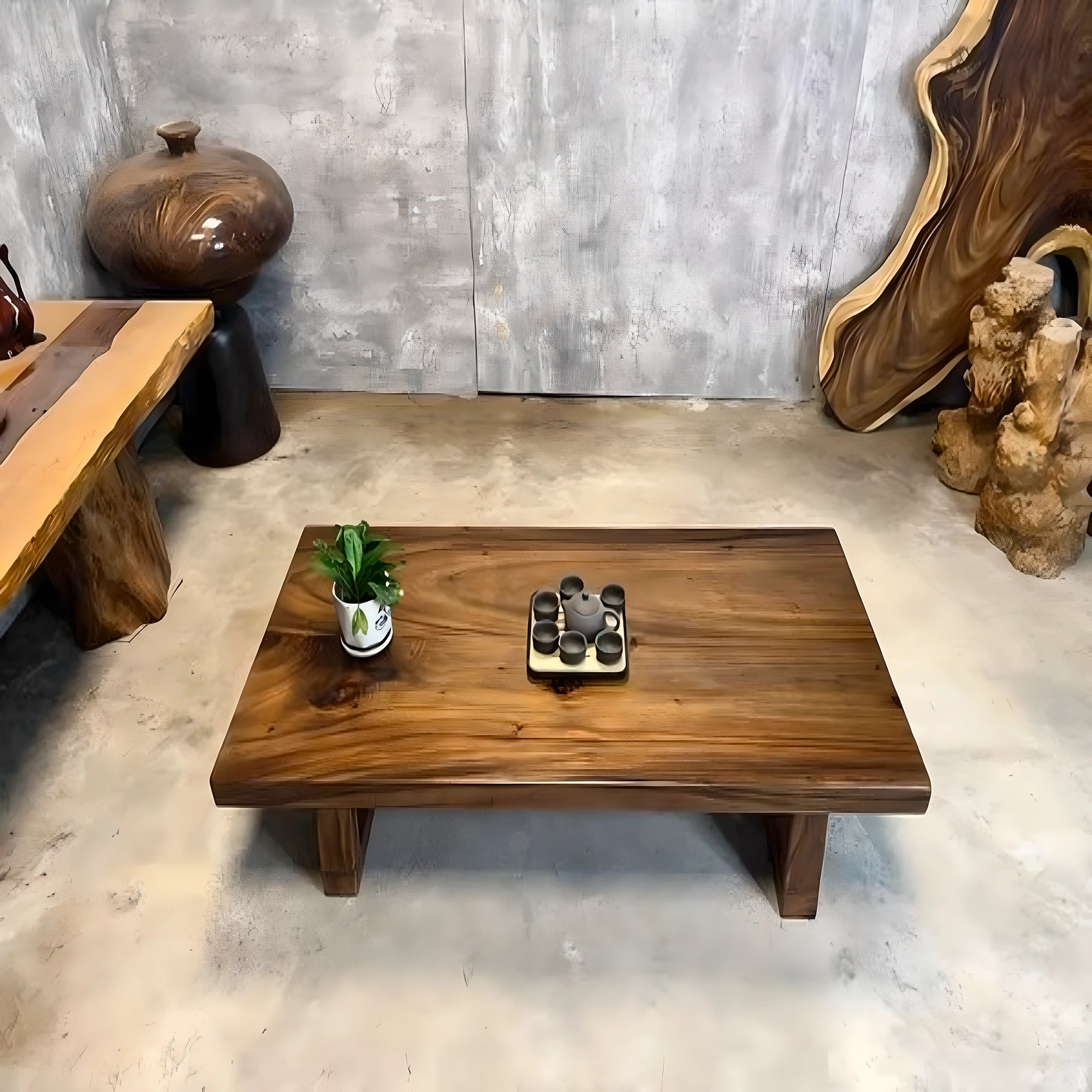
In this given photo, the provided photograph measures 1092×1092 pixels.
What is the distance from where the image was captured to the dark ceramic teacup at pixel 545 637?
63.5 inches

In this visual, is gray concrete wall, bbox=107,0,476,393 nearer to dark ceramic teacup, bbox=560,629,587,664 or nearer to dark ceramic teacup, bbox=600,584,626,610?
dark ceramic teacup, bbox=600,584,626,610

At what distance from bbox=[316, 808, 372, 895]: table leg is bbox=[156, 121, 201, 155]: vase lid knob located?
1770mm

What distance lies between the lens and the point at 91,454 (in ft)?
5.85

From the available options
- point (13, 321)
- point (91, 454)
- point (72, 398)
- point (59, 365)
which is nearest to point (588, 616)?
point (91, 454)

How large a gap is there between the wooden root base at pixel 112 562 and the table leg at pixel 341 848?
852 mm

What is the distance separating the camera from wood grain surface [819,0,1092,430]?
8.43ft

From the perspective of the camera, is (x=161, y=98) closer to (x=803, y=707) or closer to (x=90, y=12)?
(x=90, y=12)

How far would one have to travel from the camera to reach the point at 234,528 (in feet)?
8.73

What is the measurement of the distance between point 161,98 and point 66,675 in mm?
1652

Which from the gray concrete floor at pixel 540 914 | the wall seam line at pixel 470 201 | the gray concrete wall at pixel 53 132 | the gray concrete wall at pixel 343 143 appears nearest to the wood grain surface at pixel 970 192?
the wall seam line at pixel 470 201

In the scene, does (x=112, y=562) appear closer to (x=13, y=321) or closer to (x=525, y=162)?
(x=13, y=321)

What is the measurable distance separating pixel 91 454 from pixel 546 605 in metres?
0.83

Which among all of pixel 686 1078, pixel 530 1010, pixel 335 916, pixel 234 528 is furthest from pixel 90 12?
pixel 686 1078

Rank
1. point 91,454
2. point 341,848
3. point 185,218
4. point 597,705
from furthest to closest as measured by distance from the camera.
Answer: point 185,218
point 91,454
point 341,848
point 597,705
